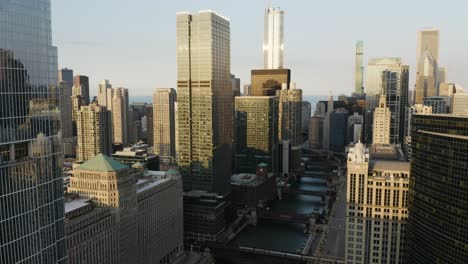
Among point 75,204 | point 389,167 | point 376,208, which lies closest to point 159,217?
point 75,204

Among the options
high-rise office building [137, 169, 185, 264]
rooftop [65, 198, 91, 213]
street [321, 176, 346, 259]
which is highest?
rooftop [65, 198, 91, 213]

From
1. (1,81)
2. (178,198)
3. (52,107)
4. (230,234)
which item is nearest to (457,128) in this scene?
(52,107)

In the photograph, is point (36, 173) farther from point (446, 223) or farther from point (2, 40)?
point (446, 223)

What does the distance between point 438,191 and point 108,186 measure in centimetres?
8152

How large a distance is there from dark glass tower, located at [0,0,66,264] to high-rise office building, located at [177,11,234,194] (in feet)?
397

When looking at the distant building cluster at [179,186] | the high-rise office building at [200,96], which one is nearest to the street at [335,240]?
the distant building cluster at [179,186]

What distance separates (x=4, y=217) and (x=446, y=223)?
278ft

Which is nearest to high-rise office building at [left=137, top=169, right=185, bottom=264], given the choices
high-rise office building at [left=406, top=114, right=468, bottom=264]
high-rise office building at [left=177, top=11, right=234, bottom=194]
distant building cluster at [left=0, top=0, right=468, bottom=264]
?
distant building cluster at [left=0, top=0, right=468, bottom=264]

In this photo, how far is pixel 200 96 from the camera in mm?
188500

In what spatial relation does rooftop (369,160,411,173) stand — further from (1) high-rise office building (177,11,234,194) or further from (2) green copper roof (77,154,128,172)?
(1) high-rise office building (177,11,234,194)

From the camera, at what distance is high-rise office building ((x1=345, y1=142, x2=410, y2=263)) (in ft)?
338

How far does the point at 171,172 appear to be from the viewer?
Answer: 152 m

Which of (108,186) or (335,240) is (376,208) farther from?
(335,240)

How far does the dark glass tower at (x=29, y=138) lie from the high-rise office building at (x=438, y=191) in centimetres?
7815
